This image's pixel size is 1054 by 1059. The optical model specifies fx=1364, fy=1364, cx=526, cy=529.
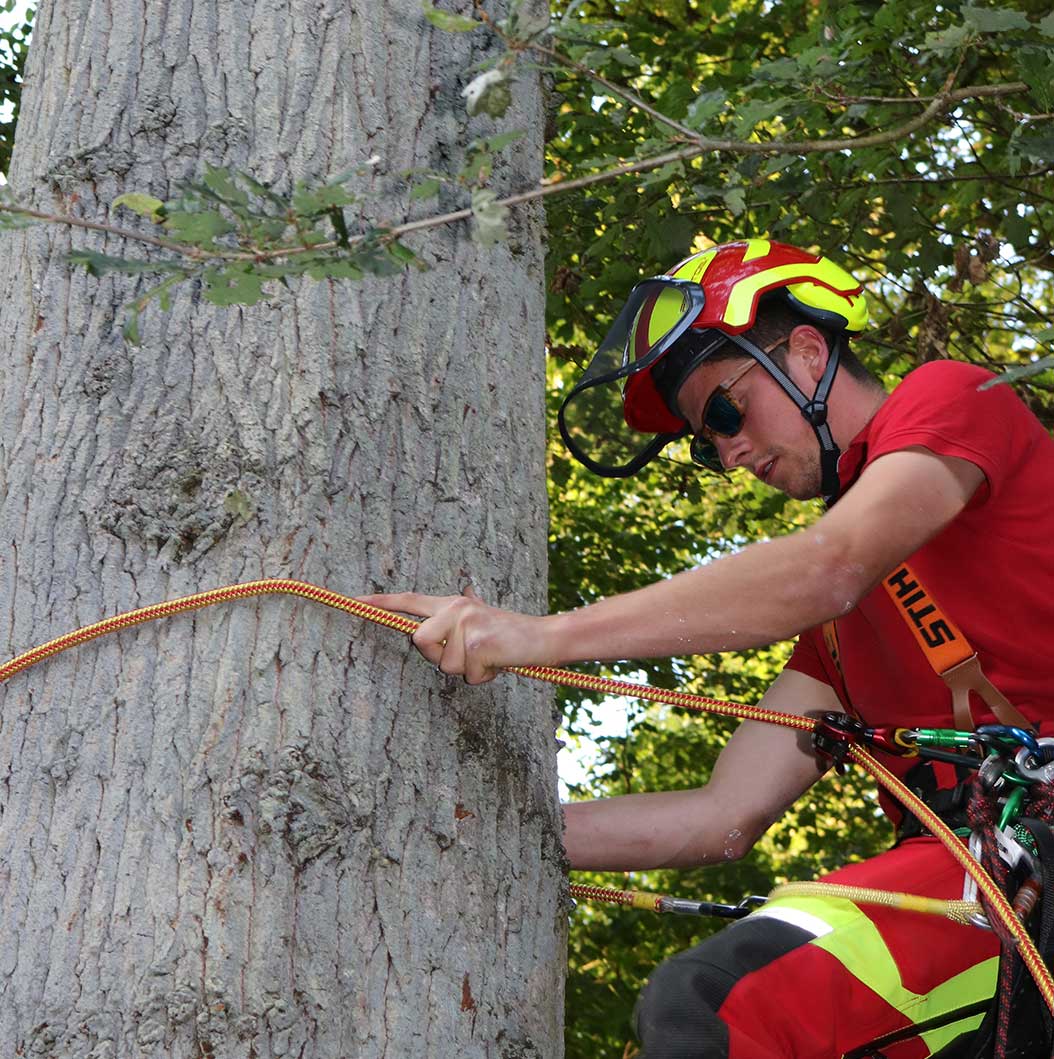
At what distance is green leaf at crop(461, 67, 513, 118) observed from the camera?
5.31 feet

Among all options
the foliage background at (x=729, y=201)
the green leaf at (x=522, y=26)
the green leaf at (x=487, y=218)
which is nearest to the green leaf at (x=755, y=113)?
the foliage background at (x=729, y=201)

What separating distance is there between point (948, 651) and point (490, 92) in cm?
130

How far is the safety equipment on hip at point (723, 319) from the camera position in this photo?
8.78 feet

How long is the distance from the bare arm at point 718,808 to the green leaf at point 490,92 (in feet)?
5.63

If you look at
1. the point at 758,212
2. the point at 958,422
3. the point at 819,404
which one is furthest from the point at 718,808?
the point at 758,212

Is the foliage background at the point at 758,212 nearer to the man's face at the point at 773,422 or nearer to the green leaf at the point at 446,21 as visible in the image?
the green leaf at the point at 446,21

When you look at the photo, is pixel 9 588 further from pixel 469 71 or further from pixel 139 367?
pixel 469 71

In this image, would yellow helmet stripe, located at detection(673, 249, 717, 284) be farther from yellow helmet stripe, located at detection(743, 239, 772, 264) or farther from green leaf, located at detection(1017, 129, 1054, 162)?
green leaf, located at detection(1017, 129, 1054, 162)

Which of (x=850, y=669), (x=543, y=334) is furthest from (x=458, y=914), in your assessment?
(x=850, y=669)

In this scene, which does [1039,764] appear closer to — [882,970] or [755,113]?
[882,970]

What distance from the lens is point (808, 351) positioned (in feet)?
9.05

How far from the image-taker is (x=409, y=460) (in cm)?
198

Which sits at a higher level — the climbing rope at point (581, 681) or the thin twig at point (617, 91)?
the thin twig at point (617, 91)

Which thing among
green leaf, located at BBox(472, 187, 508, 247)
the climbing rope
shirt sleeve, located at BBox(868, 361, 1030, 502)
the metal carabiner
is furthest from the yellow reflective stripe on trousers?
green leaf, located at BBox(472, 187, 508, 247)
